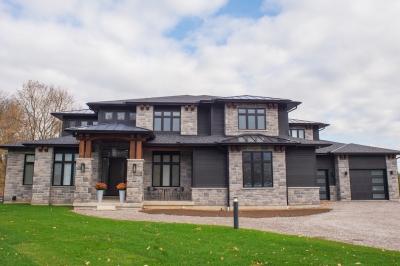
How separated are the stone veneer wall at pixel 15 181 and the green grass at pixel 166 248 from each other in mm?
9658

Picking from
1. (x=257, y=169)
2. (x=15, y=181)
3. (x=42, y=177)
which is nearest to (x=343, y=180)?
(x=257, y=169)

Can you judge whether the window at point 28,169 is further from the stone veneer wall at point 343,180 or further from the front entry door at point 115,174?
the stone veneer wall at point 343,180

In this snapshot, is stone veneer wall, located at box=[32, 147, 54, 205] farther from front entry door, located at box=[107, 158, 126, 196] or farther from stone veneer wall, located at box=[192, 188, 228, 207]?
stone veneer wall, located at box=[192, 188, 228, 207]

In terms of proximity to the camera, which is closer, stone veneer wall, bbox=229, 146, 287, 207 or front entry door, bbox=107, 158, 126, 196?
Answer: stone veneer wall, bbox=229, 146, 287, 207

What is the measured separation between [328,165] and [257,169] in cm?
771

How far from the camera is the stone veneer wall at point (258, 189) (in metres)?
15.7

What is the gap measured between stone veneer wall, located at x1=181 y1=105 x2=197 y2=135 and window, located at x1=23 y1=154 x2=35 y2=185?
8.95 metres

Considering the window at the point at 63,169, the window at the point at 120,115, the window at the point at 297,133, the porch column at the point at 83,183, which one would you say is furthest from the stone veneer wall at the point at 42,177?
the window at the point at 297,133

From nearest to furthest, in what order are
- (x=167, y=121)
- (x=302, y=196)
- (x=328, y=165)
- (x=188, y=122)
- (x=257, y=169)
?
(x=257, y=169)
(x=302, y=196)
(x=188, y=122)
(x=167, y=121)
(x=328, y=165)

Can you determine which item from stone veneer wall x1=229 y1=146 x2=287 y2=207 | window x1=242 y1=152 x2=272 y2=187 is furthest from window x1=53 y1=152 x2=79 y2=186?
window x1=242 y1=152 x2=272 y2=187

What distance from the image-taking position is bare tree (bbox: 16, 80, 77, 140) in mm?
28953

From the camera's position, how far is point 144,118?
1828cm

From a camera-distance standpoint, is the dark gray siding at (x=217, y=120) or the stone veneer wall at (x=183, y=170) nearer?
the stone veneer wall at (x=183, y=170)

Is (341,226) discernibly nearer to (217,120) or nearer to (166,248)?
(166,248)
